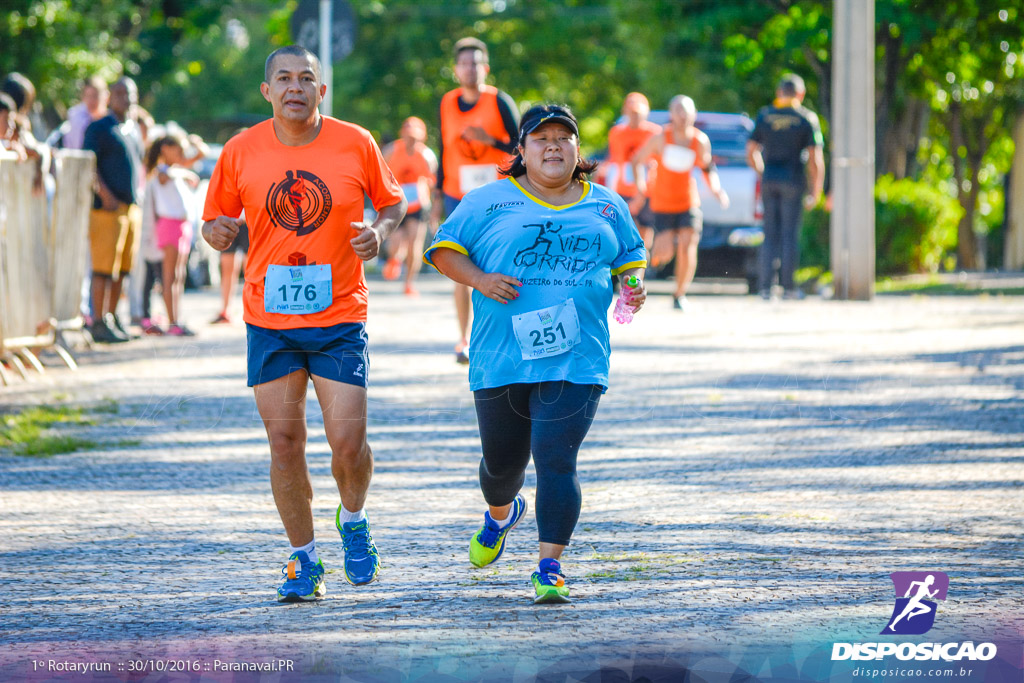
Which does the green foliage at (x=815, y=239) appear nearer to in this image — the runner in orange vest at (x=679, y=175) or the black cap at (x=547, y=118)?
the runner in orange vest at (x=679, y=175)

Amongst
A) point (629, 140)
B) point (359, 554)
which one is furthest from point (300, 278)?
point (629, 140)

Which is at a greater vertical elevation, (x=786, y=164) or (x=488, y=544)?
(x=786, y=164)

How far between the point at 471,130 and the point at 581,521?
4.88 metres

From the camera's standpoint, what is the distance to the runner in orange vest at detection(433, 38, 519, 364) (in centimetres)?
1062

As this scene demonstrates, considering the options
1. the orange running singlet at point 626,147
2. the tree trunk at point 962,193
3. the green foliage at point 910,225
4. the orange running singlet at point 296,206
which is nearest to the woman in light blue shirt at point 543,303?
the orange running singlet at point 296,206

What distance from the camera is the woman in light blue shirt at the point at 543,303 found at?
5.19 meters

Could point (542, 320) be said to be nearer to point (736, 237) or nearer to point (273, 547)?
point (273, 547)

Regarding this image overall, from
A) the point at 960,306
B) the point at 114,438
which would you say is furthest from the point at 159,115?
the point at 114,438

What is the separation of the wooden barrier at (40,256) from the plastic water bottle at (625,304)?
619 centimetres

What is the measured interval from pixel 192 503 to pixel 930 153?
32.5 meters

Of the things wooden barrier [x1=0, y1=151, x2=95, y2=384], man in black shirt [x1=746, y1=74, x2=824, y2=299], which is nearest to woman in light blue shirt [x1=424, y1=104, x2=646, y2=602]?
wooden barrier [x1=0, y1=151, x2=95, y2=384]

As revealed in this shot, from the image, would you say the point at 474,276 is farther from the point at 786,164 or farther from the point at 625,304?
the point at 786,164

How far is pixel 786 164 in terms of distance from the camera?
1616 cm

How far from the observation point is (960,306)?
15.9 metres
